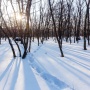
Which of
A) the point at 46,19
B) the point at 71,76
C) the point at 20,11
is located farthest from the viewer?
the point at 46,19

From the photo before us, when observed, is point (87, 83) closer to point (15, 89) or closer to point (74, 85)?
point (74, 85)

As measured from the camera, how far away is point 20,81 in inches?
252

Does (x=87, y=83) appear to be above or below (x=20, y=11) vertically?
below

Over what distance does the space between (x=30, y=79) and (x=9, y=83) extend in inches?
32.4

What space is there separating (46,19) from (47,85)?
1273 inches

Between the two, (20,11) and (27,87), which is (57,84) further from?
(20,11)

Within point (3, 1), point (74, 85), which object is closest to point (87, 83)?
point (74, 85)

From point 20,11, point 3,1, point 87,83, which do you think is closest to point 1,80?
point 87,83

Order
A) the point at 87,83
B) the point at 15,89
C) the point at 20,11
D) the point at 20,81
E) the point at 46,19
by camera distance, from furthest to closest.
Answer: the point at 46,19
the point at 20,11
the point at 20,81
the point at 87,83
the point at 15,89

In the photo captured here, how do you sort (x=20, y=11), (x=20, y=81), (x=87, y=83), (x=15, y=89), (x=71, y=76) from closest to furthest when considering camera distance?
(x=15, y=89) → (x=87, y=83) → (x=20, y=81) → (x=71, y=76) → (x=20, y=11)

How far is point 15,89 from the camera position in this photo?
553 centimetres

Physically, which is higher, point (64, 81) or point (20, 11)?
point (20, 11)

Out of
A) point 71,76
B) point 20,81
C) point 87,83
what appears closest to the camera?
point 87,83

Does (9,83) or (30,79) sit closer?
(9,83)
